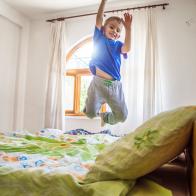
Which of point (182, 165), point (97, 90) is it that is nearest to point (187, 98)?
point (97, 90)

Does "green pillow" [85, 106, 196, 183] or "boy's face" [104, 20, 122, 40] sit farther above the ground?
"boy's face" [104, 20, 122, 40]

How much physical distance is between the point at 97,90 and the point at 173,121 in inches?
71.0

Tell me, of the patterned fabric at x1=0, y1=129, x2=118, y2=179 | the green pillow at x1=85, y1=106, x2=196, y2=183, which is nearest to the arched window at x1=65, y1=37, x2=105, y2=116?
the patterned fabric at x1=0, y1=129, x2=118, y2=179

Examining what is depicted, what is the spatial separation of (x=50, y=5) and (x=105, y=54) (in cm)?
169

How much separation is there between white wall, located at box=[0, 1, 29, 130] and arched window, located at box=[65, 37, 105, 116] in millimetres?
797

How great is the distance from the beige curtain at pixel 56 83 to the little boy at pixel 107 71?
110cm

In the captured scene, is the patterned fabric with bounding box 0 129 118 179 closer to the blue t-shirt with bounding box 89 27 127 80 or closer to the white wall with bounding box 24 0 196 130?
the blue t-shirt with bounding box 89 27 127 80

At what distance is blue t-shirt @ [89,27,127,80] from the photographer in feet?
8.42

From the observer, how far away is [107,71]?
2.57 metres

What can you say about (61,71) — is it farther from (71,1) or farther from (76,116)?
(71,1)

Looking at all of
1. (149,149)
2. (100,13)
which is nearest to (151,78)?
(100,13)

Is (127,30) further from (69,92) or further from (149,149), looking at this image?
(149,149)

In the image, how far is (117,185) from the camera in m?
0.71

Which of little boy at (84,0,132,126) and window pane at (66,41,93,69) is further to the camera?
window pane at (66,41,93,69)
